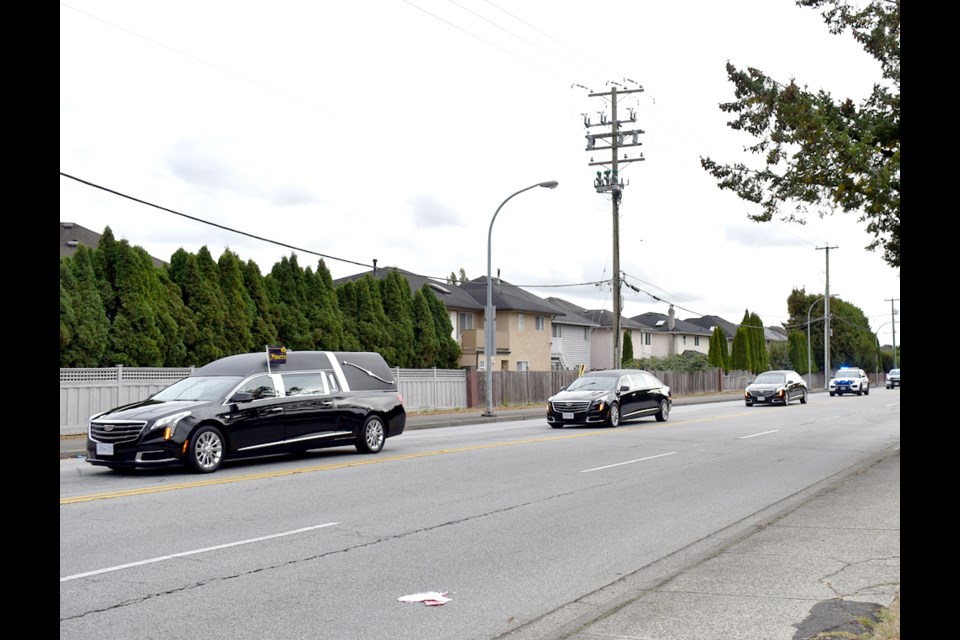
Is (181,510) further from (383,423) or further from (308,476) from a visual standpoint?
(383,423)

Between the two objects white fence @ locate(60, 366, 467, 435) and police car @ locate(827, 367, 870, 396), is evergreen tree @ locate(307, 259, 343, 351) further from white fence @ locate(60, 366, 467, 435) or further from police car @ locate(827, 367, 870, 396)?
police car @ locate(827, 367, 870, 396)

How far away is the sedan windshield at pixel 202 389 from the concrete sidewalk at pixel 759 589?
875cm

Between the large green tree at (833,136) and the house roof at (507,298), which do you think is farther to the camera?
the house roof at (507,298)

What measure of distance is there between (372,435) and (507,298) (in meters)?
42.4

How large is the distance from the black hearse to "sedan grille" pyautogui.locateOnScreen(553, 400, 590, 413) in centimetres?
802

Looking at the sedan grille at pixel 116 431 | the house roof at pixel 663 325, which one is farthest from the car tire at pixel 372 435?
the house roof at pixel 663 325

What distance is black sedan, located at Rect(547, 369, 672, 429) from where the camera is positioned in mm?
25109

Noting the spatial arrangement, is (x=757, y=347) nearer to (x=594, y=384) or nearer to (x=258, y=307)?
(x=594, y=384)

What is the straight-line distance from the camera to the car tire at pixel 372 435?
17016mm

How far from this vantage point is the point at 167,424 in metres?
13.6

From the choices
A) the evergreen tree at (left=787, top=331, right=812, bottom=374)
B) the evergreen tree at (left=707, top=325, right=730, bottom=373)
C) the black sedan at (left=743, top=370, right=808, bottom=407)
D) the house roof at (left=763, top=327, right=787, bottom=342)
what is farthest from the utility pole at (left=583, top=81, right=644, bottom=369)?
the house roof at (left=763, top=327, right=787, bottom=342)

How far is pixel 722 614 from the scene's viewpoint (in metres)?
5.99

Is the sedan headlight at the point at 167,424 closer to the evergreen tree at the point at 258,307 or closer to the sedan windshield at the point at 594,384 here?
the sedan windshield at the point at 594,384
